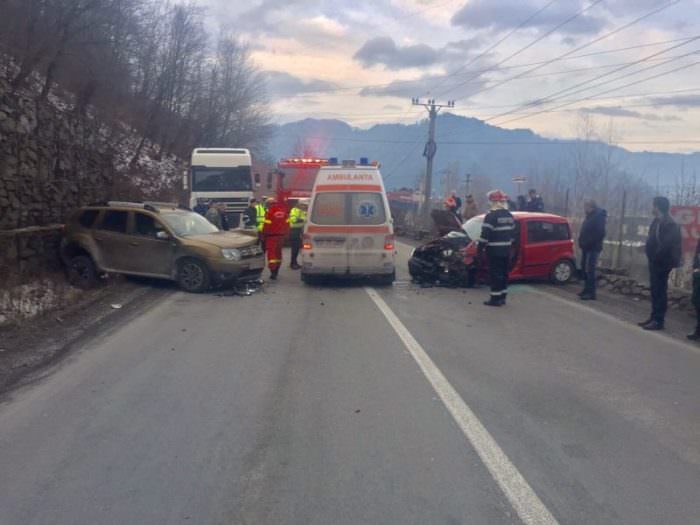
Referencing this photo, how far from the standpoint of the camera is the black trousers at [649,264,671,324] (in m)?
10.9

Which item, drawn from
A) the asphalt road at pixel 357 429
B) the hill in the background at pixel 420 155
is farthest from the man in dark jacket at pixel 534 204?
the asphalt road at pixel 357 429

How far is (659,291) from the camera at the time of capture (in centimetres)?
1098

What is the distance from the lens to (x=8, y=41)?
71.2 feet

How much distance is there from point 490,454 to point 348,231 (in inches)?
386

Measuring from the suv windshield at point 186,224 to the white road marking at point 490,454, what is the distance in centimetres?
716

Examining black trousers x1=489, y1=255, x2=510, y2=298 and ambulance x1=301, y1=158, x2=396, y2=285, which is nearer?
black trousers x1=489, y1=255, x2=510, y2=298

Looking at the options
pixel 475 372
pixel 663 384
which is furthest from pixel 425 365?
pixel 663 384

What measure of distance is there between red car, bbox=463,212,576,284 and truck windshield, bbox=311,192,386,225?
6.74 feet

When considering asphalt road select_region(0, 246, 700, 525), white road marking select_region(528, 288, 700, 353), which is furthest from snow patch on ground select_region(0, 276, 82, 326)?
white road marking select_region(528, 288, 700, 353)

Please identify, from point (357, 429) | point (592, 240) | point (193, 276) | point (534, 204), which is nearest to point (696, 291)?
point (592, 240)

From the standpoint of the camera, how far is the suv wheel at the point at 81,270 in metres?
14.3

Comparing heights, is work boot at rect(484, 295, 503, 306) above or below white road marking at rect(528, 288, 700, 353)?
above

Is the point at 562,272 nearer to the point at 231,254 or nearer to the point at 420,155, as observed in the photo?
the point at 231,254

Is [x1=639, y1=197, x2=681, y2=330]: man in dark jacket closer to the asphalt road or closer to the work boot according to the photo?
the asphalt road
